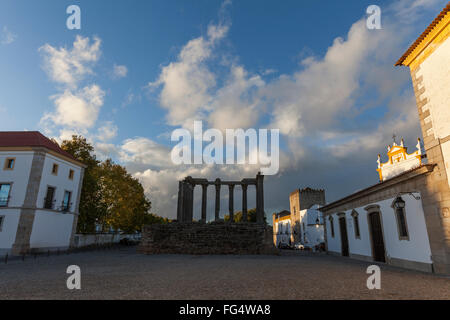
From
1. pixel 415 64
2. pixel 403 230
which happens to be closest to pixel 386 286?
pixel 403 230

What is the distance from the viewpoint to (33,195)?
2073 cm

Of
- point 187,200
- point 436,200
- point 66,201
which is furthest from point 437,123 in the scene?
point 66,201

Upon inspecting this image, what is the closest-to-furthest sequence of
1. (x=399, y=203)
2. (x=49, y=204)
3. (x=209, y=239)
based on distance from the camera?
1. (x=399, y=203)
2. (x=209, y=239)
3. (x=49, y=204)

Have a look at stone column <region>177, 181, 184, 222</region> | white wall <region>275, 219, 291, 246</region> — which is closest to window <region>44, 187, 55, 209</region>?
stone column <region>177, 181, 184, 222</region>

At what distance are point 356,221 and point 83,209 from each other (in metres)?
28.5

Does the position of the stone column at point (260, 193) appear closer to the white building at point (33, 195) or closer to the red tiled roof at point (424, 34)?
the red tiled roof at point (424, 34)

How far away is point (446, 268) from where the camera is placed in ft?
29.7

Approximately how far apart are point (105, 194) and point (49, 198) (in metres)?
9.38

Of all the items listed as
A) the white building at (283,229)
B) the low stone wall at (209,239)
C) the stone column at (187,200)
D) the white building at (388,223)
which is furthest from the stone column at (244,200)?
the white building at (283,229)

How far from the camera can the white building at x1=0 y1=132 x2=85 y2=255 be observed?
787 inches

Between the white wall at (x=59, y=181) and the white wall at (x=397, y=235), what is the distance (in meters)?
25.6

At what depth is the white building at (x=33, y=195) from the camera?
20.0 meters

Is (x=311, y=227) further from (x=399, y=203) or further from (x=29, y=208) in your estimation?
(x=29, y=208)
